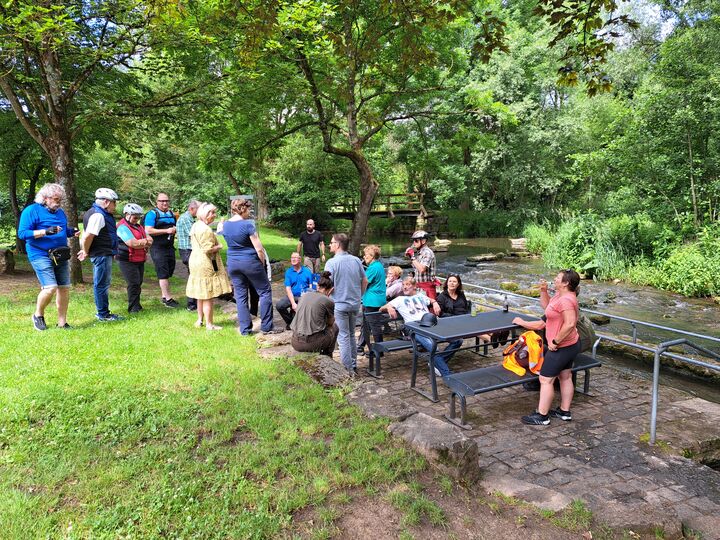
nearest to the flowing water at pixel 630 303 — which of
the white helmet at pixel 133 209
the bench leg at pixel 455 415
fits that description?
the bench leg at pixel 455 415

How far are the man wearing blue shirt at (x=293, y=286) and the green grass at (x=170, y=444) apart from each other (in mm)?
1563

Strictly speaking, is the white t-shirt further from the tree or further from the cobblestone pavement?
the tree

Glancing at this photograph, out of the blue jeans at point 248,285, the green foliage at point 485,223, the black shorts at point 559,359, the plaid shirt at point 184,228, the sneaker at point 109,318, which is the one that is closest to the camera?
the black shorts at point 559,359

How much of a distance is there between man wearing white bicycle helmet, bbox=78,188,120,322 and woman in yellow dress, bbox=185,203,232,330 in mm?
1184

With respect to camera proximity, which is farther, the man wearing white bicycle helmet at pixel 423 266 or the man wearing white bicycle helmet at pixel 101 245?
the man wearing white bicycle helmet at pixel 423 266

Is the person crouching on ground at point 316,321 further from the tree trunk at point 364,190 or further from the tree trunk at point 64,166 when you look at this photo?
the tree trunk at point 364,190

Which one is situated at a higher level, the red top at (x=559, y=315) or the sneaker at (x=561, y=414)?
the red top at (x=559, y=315)

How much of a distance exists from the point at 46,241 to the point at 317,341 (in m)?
3.60

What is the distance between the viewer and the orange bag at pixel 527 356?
15.4ft

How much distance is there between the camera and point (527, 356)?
472 centimetres

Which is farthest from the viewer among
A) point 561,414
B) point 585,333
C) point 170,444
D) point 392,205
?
point 392,205

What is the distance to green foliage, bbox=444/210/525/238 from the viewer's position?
90.3ft

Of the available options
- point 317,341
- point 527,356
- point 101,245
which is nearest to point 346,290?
point 317,341

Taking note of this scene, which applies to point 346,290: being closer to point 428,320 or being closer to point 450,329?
point 428,320
